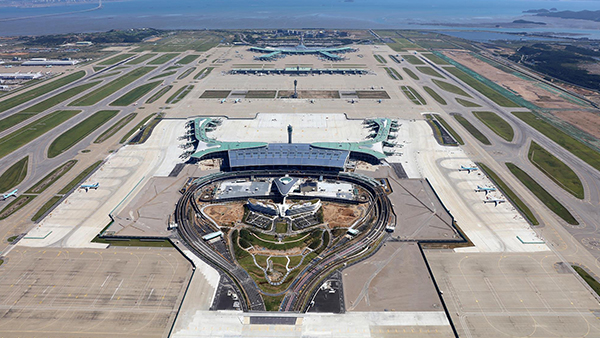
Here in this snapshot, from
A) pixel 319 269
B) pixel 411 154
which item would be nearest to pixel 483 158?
pixel 411 154

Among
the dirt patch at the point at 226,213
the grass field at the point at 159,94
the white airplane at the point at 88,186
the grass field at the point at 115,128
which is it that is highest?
the grass field at the point at 159,94

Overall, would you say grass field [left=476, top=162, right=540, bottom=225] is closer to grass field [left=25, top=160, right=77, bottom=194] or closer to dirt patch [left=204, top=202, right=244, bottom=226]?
dirt patch [left=204, top=202, right=244, bottom=226]

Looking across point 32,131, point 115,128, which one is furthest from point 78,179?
point 32,131

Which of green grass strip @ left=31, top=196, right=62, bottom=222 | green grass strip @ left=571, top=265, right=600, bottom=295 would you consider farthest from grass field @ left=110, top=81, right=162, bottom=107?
green grass strip @ left=571, top=265, right=600, bottom=295

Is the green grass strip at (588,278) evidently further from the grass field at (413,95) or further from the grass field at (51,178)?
the grass field at (51,178)

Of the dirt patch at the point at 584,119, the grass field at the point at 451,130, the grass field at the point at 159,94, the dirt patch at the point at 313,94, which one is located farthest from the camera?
the dirt patch at the point at 313,94

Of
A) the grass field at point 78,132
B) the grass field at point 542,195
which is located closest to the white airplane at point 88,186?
the grass field at point 78,132

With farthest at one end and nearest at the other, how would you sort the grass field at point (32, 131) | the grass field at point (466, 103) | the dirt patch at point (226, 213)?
the grass field at point (466, 103) → the grass field at point (32, 131) → the dirt patch at point (226, 213)
